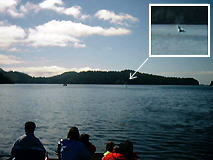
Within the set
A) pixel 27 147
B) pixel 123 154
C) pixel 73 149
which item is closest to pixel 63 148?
pixel 73 149

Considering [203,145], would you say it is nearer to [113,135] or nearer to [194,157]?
[194,157]

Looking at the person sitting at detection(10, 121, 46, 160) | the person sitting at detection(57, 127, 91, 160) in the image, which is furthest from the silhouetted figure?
the person sitting at detection(10, 121, 46, 160)

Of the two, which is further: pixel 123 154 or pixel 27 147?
pixel 27 147

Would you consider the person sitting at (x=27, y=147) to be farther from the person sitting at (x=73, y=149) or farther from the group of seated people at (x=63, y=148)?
the person sitting at (x=73, y=149)

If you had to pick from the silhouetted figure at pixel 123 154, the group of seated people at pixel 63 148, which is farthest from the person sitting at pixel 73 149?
the silhouetted figure at pixel 123 154

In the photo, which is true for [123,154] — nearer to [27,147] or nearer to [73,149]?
[73,149]

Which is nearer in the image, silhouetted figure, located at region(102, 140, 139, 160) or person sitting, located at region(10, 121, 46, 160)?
silhouetted figure, located at region(102, 140, 139, 160)

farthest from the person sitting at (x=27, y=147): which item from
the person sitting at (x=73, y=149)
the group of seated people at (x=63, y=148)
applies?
the person sitting at (x=73, y=149)

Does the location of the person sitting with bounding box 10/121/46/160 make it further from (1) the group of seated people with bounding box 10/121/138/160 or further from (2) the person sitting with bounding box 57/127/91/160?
(2) the person sitting with bounding box 57/127/91/160

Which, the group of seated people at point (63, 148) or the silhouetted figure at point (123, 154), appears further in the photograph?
the group of seated people at point (63, 148)

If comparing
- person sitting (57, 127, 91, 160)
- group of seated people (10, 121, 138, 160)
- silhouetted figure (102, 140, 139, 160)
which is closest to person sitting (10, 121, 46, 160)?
group of seated people (10, 121, 138, 160)

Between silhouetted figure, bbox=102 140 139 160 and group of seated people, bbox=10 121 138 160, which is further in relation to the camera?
group of seated people, bbox=10 121 138 160

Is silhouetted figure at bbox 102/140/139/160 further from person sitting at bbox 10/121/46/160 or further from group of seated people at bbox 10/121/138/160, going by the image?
person sitting at bbox 10/121/46/160
